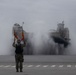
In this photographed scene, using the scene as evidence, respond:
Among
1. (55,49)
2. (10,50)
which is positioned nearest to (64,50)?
(55,49)

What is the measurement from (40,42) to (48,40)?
6.93 ft

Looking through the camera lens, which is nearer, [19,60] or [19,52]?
[19,52]

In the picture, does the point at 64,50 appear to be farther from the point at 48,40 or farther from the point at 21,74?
the point at 21,74

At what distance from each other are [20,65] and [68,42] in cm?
9040

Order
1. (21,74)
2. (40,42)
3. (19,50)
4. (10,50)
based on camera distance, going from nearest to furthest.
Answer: (21,74) → (19,50) → (10,50) → (40,42)

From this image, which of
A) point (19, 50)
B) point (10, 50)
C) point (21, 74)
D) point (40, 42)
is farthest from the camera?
point (40, 42)

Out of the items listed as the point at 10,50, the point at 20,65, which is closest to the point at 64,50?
the point at 10,50

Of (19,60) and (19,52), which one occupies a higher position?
Result: (19,52)

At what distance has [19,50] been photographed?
2250 centimetres

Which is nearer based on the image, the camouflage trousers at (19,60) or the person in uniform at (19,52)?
the person in uniform at (19,52)

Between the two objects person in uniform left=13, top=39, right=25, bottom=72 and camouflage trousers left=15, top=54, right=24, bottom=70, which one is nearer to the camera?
person in uniform left=13, top=39, right=25, bottom=72

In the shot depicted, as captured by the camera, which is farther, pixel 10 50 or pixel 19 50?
pixel 10 50

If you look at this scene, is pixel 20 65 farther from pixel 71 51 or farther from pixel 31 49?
pixel 71 51

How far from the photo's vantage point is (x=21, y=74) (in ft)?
67.6
